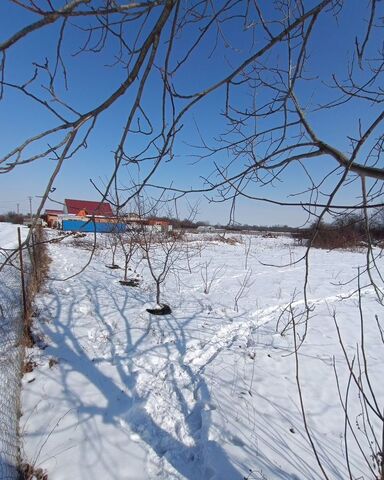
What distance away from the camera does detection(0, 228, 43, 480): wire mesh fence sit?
214 centimetres

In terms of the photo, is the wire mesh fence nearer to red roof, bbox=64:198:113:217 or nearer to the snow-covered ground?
→ the snow-covered ground

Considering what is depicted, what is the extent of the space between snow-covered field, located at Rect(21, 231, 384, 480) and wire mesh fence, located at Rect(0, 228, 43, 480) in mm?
173

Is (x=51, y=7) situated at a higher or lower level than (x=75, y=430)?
higher

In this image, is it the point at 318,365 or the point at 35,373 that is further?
the point at 318,365

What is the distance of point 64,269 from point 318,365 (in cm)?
798

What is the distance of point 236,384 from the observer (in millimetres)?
3678

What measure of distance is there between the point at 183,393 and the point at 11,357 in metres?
1.89

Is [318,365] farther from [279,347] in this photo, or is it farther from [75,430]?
[75,430]

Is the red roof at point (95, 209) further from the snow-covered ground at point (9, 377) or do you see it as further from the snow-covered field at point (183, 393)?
the snow-covered field at point (183, 393)

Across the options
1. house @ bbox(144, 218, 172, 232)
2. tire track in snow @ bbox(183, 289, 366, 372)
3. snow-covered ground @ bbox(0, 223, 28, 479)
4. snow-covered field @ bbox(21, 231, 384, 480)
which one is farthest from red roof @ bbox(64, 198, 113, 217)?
house @ bbox(144, 218, 172, 232)

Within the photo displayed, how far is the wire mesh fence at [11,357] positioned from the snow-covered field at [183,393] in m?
0.17

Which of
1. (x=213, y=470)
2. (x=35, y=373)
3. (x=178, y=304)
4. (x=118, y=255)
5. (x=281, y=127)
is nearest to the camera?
(x=281, y=127)

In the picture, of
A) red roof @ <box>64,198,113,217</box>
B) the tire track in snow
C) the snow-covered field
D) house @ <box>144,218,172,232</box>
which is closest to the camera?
red roof @ <box>64,198,113,217</box>

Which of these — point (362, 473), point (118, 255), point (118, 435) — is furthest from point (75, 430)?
point (118, 255)
